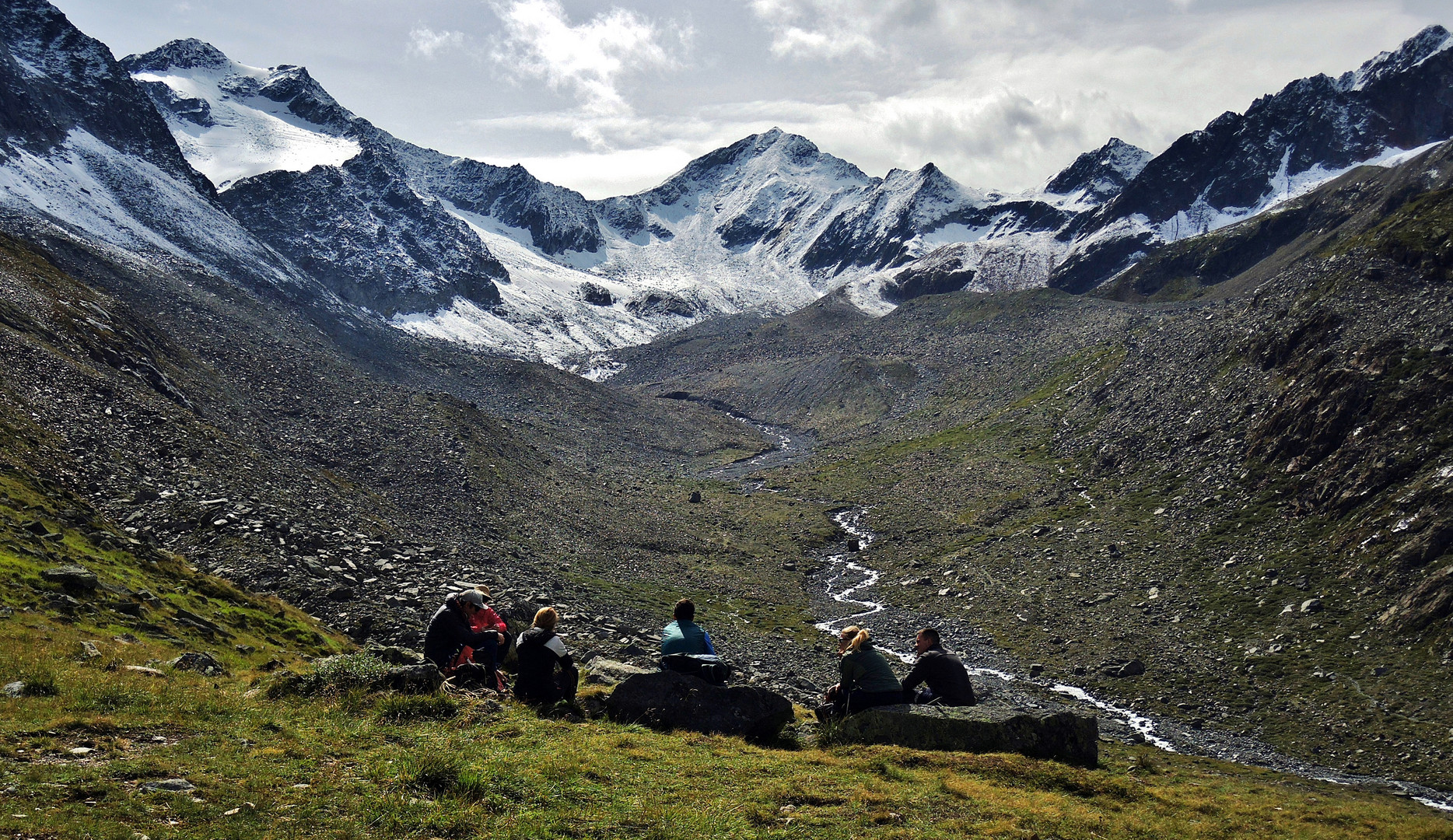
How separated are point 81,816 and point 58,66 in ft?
535

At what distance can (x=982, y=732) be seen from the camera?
17.6 meters

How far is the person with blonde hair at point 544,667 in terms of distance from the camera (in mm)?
17516

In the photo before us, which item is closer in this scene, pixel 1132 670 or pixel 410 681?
pixel 410 681

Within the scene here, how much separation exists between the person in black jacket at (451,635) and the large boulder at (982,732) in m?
8.05

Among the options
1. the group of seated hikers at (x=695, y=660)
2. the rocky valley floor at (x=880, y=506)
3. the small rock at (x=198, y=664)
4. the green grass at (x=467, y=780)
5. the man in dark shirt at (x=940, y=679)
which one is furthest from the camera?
the rocky valley floor at (x=880, y=506)

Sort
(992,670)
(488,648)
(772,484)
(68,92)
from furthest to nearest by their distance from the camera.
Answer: (68,92)
(772,484)
(992,670)
(488,648)

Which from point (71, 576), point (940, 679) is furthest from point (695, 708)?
point (71, 576)

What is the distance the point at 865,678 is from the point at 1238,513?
4570cm

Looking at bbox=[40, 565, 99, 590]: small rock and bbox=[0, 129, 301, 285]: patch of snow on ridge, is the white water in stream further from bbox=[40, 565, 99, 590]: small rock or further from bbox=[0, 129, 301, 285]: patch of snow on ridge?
bbox=[0, 129, 301, 285]: patch of snow on ridge

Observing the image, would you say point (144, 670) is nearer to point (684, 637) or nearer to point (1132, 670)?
point (684, 637)

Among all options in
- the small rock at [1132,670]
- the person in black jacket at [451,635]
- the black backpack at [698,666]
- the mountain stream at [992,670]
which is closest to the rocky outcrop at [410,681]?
the person in black jacket at [451,635]

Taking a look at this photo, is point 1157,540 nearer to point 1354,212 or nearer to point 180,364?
point 180,364

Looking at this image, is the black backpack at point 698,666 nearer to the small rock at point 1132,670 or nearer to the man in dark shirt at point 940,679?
the man in dark shirt at point 940,679

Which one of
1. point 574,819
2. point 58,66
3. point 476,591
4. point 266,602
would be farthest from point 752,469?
point 58,66
